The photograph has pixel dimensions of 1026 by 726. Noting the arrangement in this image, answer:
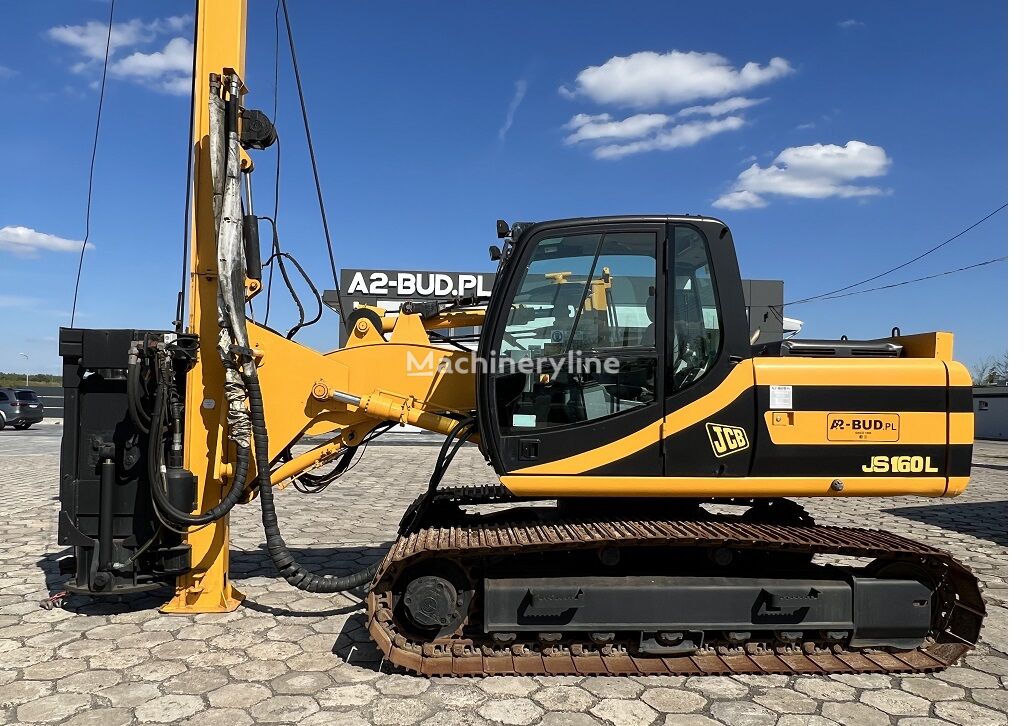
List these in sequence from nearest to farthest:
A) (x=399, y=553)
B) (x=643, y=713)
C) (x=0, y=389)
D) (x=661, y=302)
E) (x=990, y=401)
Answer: (x=643, y=713)
(x=399, y=553)
(x=661, y=302)
(x=0, y=389)
(x=990, y=401)

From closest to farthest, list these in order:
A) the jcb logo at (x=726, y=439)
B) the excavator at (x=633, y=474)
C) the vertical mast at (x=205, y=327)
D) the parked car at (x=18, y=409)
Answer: the excavator at (x=633, y=474) → the jcb logo at (x=726, y=439) → the vertical mast at (x=205, y=327) → the parked car at (x=18, y=409)

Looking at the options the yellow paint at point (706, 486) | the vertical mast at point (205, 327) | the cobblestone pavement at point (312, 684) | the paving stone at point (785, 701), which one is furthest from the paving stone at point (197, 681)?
the paving stone at point (785, 701)

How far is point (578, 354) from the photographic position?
160 inches

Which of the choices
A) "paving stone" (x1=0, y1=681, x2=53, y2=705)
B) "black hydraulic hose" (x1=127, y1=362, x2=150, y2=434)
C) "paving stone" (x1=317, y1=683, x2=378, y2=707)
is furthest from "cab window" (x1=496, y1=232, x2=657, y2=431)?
"paving stone" (x1=0, y1=681, x2=53, y2=705)

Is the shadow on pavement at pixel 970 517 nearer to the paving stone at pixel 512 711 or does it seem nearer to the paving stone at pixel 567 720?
the paving stone at pixel 567 720

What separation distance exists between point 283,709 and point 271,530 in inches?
48.6

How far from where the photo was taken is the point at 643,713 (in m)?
3.42

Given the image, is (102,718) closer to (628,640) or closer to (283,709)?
(283,709)

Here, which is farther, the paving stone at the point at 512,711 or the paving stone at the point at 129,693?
the paving stone at the point at 129,693

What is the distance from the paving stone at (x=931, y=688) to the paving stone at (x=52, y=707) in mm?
4557

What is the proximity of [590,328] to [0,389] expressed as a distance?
2905 centimetres

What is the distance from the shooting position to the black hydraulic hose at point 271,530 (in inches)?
170

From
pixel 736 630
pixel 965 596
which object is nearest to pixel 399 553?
pixel 736 630

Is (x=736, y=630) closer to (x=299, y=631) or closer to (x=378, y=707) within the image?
(x=378, y=707)
